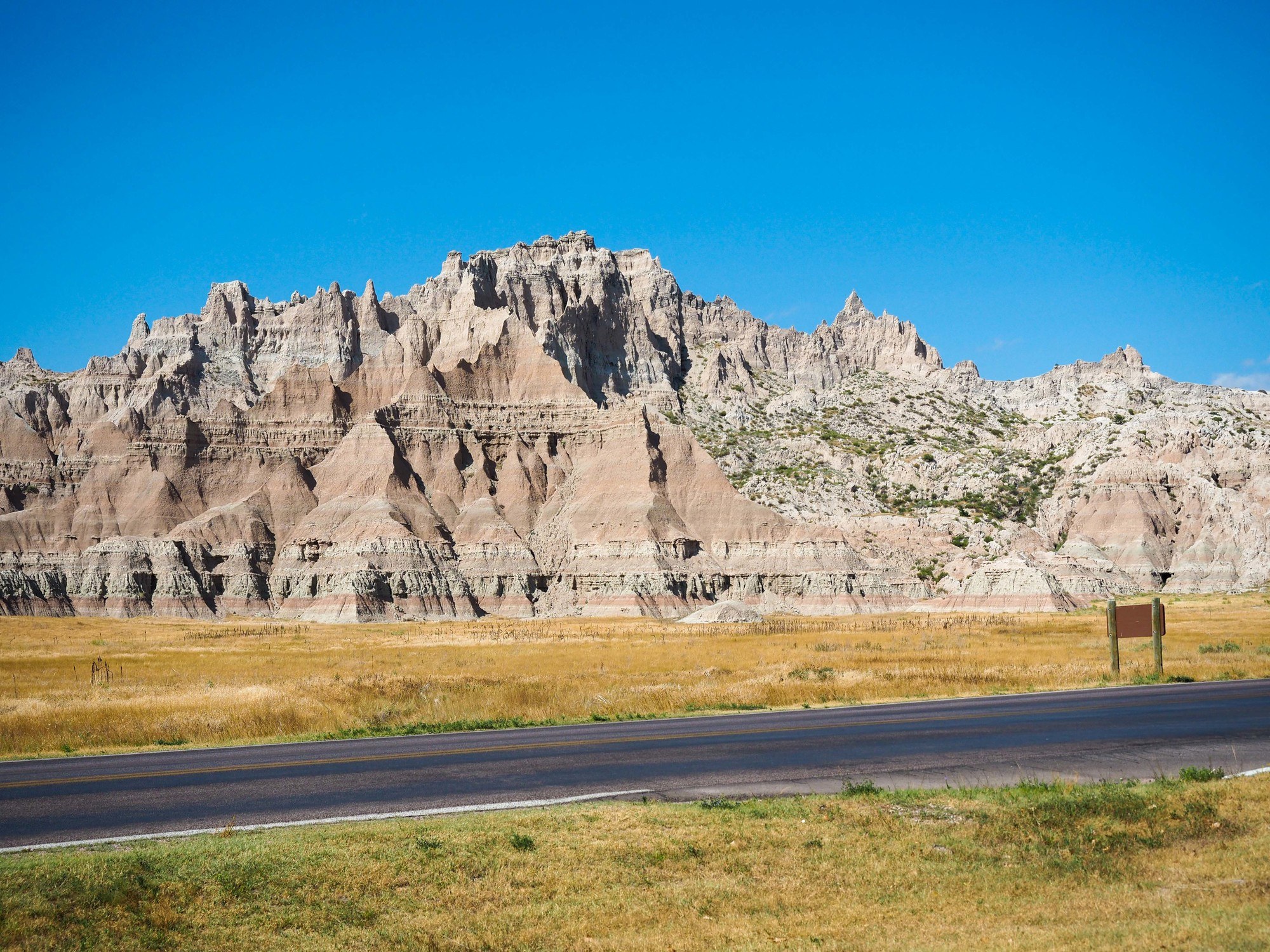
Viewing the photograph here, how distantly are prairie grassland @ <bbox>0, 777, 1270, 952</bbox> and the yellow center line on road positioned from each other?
18.7 ft

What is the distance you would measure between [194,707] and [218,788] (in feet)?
41.0

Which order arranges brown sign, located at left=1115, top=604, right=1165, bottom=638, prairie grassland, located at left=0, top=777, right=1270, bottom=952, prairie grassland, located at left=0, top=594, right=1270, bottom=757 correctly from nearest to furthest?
prairie grassland, located at left=0, top=777, right=1270, bottom=952
prairie grassland, located at left=0, top=594, right=1270, bottom=757
brown sign, located at left=1115, top=604, right=1165, bottom=638

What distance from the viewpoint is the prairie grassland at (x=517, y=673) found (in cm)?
2414

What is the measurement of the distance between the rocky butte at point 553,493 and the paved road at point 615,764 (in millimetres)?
80940

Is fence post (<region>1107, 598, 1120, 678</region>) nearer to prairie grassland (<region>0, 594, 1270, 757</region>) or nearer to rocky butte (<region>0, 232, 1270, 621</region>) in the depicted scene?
prairie grassland (<region>0, 594, 1270, 757</region>)

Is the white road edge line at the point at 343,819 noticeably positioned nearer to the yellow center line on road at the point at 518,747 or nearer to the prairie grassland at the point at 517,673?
the yellow center line on road at the point at 518,747

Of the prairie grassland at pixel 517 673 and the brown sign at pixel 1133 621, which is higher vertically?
the brown sign at pixel 1133 621

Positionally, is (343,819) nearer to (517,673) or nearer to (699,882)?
(699,882)

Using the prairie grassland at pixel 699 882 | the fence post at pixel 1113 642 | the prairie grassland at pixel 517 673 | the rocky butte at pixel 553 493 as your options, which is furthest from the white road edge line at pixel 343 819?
the rocky butte at pixel 553 493

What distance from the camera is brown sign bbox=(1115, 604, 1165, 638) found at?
31.6 meters

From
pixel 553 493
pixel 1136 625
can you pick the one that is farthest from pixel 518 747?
pixel 553 493

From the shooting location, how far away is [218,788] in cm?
1546

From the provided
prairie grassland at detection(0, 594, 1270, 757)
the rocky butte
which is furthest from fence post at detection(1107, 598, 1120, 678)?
the rocky butte

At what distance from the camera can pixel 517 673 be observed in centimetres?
3800
